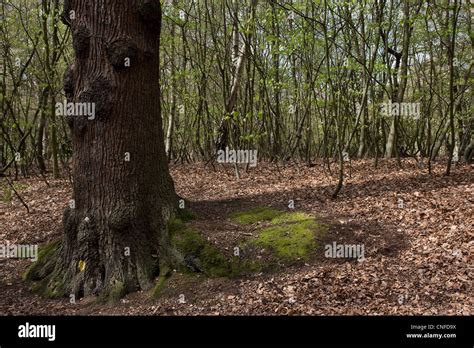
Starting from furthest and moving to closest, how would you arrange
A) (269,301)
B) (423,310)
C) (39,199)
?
(39,199), (269,301), (423,310)

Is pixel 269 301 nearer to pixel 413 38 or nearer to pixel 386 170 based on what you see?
pixel 386 170

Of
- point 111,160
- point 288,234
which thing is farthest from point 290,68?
point 111,160

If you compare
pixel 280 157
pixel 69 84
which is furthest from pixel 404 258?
pixel 280 157

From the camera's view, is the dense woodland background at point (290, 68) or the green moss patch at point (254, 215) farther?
the dense woodland background at point (290, 68)

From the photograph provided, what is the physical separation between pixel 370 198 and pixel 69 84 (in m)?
5.49

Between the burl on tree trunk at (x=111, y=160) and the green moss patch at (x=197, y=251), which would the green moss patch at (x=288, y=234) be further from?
the burl on tree trunk at (x=111, y=160)

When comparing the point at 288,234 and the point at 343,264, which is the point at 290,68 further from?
the point at 343,264

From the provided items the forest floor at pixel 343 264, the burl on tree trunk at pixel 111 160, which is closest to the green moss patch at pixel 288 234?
the forest floor at pixel 343 264

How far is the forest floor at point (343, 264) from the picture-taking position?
434 cm

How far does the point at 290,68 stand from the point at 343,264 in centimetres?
1267

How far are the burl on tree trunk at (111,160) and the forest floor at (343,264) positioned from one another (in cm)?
38

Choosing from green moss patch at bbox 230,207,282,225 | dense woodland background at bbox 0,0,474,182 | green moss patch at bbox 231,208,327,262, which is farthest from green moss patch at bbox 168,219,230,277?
dense woodland background at bbox 0,0,474,182

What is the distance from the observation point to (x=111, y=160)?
17.2ft

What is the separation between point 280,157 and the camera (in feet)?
51.8
